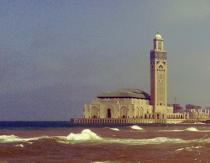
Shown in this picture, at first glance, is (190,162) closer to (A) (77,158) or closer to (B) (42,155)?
(A) (77,158)

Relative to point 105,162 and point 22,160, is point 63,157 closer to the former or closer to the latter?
point 22,160

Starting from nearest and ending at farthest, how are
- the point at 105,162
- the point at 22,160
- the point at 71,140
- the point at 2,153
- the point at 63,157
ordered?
1. the point at 105,162
2. the point at 22,160
3. the point at 63,157
4. the point at 2,153
5. the point at 71,140

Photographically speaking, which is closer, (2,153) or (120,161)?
(120,161)

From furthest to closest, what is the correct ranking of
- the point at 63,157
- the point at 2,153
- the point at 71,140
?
1. the point at 71,140
2. the point at 2,153
3. the point at 63,157

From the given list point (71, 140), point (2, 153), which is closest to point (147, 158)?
point (2, 153)

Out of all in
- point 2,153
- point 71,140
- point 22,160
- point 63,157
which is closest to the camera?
point 22,160

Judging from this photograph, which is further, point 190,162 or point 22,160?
point 22,160

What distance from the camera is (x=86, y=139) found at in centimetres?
7812

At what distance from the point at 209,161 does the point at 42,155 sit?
14760mm

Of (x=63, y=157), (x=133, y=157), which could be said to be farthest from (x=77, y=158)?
(x=133, y=157)

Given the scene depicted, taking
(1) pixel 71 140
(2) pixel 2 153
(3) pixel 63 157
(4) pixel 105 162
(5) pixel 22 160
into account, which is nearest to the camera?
(4) pixel 105 162

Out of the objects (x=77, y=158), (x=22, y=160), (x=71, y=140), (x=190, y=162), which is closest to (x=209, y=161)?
(x=190, y=162)

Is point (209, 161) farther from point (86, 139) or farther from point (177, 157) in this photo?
point (86, 139)

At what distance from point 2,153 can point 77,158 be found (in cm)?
847
